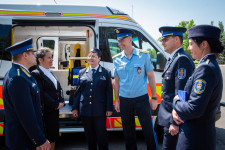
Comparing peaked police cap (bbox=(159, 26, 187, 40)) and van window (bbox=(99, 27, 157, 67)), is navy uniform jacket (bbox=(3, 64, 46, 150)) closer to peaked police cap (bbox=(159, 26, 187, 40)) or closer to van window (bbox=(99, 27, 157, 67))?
peaked police cap (bbox=(159, 26, 187, 40))

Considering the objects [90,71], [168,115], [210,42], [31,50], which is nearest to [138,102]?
[168,115]

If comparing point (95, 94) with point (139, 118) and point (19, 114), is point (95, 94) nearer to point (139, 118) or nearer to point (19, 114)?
point (139, 118)

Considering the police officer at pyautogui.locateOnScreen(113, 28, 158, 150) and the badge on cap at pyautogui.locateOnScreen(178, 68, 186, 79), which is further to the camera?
A: the police officer at pyautogui.locateOnScreen(113, 28, 158, 150)

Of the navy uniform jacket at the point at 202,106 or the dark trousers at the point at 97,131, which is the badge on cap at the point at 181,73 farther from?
the dark trousers at the point at 97,131

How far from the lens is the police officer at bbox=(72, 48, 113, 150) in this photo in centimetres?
264

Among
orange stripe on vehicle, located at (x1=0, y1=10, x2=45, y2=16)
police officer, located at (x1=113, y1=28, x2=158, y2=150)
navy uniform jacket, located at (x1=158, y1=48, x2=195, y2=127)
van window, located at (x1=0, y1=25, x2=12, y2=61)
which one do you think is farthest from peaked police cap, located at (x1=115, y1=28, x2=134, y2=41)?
van window, located at (x1=0, y1=25, x2=12, y2=61)

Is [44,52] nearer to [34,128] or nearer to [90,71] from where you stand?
[90,71]

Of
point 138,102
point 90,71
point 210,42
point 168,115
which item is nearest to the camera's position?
point 210,42

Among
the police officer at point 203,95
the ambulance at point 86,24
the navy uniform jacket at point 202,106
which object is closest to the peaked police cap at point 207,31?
the police officer at point 203,95

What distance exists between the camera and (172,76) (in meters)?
1.90

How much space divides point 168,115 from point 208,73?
0.83 meters

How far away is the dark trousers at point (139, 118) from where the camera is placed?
254 centimetres

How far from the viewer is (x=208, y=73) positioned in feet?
4.19

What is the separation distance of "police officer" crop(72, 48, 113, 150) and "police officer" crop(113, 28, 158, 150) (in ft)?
0.70
